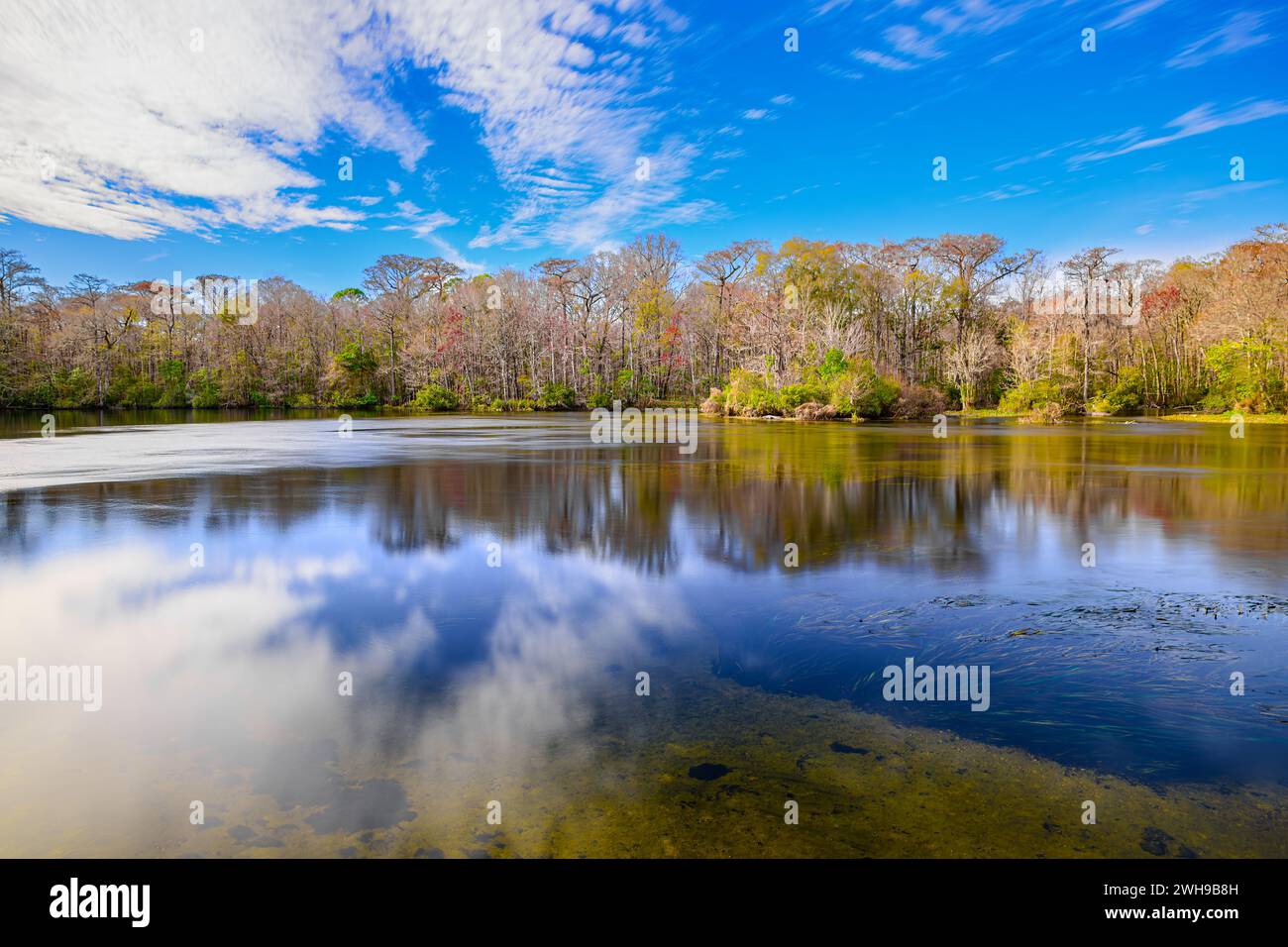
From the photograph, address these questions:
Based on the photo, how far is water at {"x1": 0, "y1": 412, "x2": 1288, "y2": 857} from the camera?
114 inches

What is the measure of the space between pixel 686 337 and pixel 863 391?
24.0 meters

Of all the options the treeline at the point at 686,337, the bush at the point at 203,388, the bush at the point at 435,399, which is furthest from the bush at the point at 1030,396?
the bush at the point at 203,388

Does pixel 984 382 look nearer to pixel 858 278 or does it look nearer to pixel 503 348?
pixel 858 278

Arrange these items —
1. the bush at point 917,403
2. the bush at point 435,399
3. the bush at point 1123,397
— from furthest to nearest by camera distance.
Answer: the bush at point 435,399
the bush at point 1123,397
the bush at point 917,403

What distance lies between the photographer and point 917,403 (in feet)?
144

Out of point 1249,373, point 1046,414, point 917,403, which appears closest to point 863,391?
point 917,403

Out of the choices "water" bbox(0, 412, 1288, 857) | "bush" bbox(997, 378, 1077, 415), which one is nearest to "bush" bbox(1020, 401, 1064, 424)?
"bush" bbox(997, 378, 1077, 415)

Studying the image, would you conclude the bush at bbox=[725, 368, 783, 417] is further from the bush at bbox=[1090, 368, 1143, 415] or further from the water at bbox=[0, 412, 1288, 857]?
the water at bbox=[0, 412, 1288, 857]

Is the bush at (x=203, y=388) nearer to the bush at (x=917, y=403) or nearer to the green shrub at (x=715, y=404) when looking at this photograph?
the green shrub at (x=715, y=404)

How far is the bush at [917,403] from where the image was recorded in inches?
1692

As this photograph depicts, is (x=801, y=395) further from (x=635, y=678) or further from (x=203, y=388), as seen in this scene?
(x=203, y=388)

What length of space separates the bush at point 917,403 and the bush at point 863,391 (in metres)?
1.14
